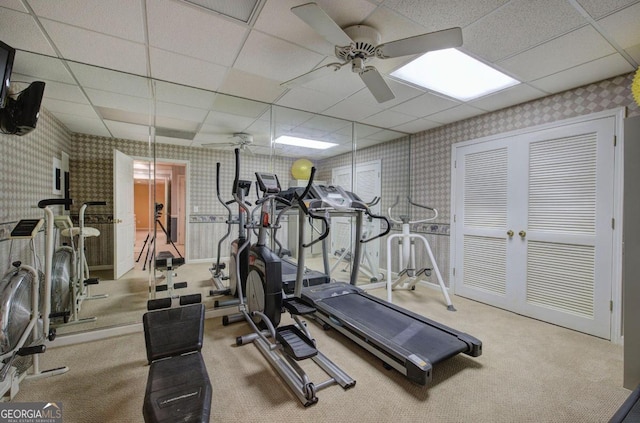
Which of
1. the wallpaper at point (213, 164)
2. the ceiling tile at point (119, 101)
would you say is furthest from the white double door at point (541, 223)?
the ceiling tile at point (119, 101)

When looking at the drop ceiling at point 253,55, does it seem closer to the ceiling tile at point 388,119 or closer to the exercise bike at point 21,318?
the ceiling tile at point 388,119

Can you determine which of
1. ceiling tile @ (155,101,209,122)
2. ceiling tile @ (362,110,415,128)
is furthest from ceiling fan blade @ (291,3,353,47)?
ceiling tile @ (155,101,209,122)

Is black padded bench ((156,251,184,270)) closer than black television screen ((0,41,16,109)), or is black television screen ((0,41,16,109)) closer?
black television screen ((0,41,16,109))

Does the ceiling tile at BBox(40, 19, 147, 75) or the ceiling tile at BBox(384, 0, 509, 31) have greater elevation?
the ceiling tile at BBox(40, 19, 147, 75)

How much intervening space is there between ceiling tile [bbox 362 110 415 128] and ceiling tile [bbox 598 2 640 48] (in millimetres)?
2074

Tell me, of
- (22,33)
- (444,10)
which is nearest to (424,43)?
(444,10)

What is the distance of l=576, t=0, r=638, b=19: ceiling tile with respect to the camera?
5.62ft

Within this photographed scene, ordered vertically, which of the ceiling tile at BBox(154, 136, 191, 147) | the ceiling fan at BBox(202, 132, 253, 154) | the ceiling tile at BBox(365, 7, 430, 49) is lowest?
the ceiling tile at BBox(154, 136, 191, 147)

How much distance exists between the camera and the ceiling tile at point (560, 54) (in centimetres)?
208

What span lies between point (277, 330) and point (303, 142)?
340cm

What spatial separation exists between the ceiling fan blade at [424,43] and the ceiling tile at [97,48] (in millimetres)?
2007

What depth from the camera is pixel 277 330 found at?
2.24 meters

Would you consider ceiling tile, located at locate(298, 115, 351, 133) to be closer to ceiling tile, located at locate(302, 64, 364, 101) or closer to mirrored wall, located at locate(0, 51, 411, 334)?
mirrored wall, located at locate(0, 51, 411, 334)

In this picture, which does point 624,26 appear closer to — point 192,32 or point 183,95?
point 192,32
